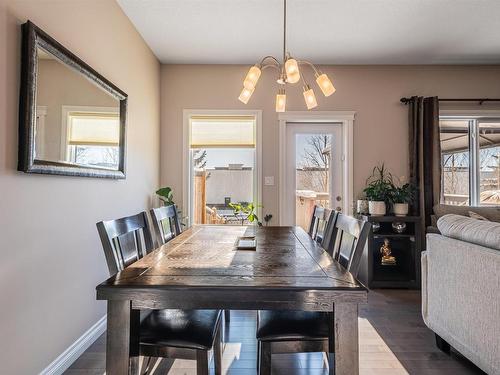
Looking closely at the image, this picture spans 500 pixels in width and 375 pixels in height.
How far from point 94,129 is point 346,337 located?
2129mm

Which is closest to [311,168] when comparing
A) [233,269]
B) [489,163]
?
[489,163]

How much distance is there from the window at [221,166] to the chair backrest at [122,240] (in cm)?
229

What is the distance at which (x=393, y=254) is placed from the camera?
3.76m

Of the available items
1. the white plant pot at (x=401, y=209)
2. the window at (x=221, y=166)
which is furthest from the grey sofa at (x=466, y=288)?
the window at (x=221, y=166)

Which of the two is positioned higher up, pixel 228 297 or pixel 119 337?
pixel 228 297

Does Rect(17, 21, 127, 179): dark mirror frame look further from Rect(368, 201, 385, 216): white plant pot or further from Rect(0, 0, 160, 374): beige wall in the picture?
Rect(368, 201, 385, 216): white plant pot

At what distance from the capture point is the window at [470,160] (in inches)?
154

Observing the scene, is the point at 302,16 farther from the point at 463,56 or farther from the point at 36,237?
the point at 36,237

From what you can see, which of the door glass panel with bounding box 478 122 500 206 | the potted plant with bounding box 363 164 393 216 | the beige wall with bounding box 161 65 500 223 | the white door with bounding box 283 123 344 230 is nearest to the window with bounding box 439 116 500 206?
the door glass panel with bounding box 478 122 500 206

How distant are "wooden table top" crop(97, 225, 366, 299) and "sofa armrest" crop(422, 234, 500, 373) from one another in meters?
0.85

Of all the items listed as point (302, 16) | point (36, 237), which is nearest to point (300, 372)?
point (36, 237)

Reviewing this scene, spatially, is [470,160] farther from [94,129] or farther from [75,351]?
[75,351]

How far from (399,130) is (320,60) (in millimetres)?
1332

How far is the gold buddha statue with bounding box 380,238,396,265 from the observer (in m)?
3.61
